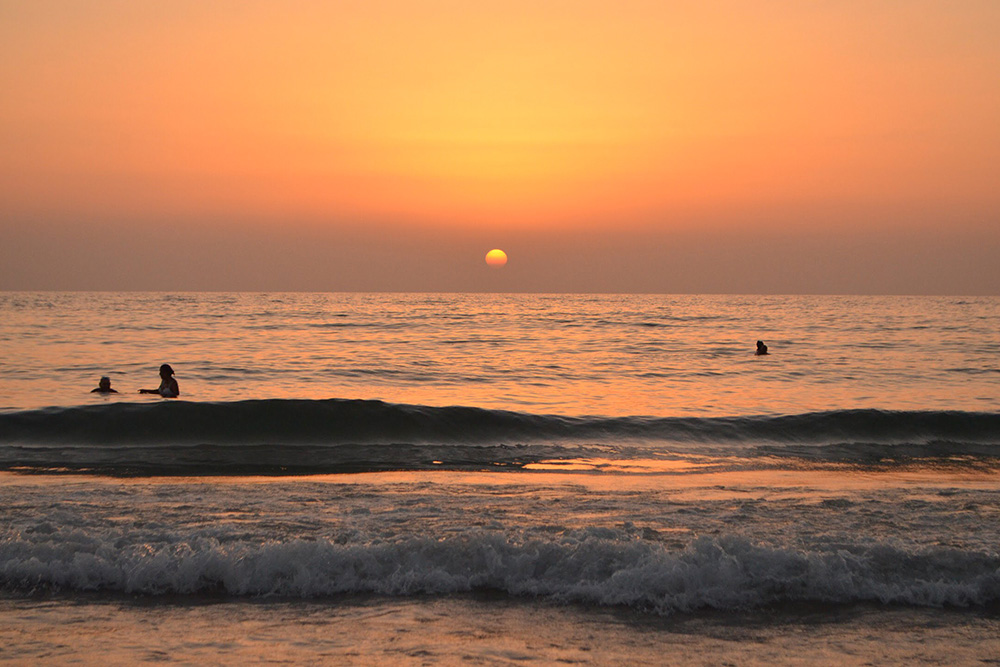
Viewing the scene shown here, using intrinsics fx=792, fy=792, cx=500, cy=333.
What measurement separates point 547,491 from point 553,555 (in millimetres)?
3348

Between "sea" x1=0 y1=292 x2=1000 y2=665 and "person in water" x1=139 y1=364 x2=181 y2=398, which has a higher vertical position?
"person in water" x1=139 y1=364 x2=181 y2=398

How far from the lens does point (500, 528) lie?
26.3 feet

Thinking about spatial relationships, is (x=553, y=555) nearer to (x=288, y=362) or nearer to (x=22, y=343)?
(x=288, y=362)

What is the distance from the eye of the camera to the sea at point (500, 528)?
18.9 ft

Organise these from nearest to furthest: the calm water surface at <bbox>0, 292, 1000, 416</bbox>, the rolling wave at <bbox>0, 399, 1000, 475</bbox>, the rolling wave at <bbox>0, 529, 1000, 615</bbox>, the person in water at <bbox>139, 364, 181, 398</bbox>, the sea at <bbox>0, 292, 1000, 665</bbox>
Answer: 1. the sea at <bbox>0, 292, 1000, 665</bbox>
2. the rolling wave at <bbox>0, 529, 1000, 615</bbox>
3. the rolling wave at <bbox>0, 399, 1000, 475</bbox>
4. the person in water at <bbox>139, 364, 181, 398</bbox>
5. the calm water surface at <bbox>0, 292, 1000, 416</bbox>

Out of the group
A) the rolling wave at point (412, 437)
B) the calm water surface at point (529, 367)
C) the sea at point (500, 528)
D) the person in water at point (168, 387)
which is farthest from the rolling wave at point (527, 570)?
the person in water at point (168, 387)

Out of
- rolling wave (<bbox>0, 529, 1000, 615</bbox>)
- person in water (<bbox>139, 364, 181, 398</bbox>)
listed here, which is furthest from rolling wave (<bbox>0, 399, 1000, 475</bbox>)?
rolling wave (<bbox>0, 529, 1000, 615</bbox>)

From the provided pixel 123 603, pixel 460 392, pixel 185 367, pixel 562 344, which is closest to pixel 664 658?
pixel 123 603

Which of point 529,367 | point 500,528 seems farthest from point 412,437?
point 529,367

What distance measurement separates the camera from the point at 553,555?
709 centimetres

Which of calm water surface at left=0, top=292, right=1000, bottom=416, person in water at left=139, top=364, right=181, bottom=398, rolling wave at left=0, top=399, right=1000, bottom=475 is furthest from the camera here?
calm water surface at left=0, top=292, right=1000, bottom=416

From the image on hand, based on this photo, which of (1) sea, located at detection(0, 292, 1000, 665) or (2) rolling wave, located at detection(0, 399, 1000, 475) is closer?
(1) sea, located at detection(0, 292, 1000, 665)

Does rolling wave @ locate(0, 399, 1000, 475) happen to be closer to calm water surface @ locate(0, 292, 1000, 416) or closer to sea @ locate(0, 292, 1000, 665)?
sea @ locate(0, 292, 1000, 665)

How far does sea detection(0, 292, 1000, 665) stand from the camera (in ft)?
18.9
